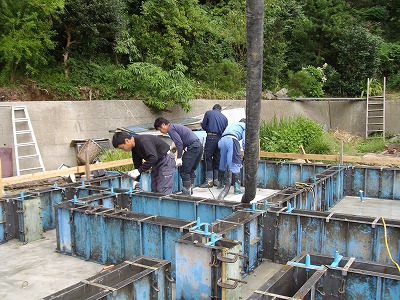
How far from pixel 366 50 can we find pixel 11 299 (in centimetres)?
1996

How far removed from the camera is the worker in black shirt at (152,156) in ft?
21.3

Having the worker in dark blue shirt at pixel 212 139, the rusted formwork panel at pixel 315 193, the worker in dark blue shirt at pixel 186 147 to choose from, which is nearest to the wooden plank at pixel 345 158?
the rusted formwork panel at pixel 315 193

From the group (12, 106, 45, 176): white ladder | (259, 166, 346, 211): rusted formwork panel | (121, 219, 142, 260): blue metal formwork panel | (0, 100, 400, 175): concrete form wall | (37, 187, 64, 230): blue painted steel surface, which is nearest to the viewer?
(121, 219, 142, 260): blue metal formwork panel

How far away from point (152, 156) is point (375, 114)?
14.7m

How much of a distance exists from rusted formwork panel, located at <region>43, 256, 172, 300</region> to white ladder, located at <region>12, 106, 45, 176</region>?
737 centimetres

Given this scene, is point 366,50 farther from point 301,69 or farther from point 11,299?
point 11,299

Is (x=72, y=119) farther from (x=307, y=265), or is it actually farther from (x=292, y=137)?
(x=307, y=265)

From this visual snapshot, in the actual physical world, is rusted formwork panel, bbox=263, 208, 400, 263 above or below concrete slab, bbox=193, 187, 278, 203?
above

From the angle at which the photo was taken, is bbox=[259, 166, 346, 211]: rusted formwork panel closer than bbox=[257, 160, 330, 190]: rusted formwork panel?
Yes

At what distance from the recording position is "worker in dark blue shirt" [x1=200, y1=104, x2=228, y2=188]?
32.4 ft

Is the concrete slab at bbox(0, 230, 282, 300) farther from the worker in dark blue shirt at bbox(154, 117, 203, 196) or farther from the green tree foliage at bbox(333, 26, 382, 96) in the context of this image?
the green tree foliage at bbox(333, 26, 382, 96)

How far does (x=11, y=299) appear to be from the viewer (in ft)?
15.3

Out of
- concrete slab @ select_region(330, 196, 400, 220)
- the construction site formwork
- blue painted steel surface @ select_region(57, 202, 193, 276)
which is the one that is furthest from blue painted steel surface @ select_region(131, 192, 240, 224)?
concrete slab @ select_region(330, 196, 400, 220)

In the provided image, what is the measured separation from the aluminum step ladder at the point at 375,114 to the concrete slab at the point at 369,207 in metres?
9.33
